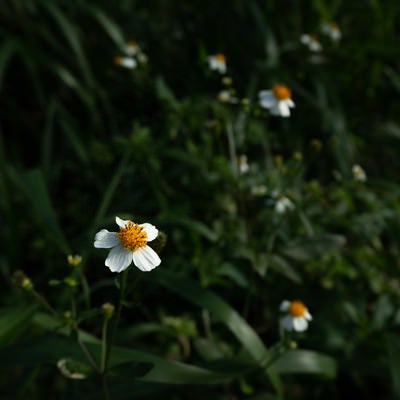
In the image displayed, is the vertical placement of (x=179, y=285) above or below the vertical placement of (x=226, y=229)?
below

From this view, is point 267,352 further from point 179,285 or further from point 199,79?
point 199,79

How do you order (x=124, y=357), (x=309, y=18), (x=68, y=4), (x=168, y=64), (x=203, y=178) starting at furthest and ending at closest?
1. (x=309, y=18)
2. (x=168, y=64)
3. (x=68, y=4)
4. (x=203, y=178)
5. (x=124, y=357)

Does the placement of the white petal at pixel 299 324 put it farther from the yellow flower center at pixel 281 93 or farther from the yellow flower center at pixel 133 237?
the yellow flower center at pixel 281 93

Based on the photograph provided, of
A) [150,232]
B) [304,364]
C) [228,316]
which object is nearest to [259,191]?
[228,316]

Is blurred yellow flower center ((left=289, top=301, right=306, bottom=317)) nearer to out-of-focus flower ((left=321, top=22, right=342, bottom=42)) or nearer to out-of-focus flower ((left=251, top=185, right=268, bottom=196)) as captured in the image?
out-of-focus flower ((left=251, top=185, right=268, bottom=196))

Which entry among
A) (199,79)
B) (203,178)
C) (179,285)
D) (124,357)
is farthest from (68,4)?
(124,357)

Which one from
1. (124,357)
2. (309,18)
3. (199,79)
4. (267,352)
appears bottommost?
(124,357)

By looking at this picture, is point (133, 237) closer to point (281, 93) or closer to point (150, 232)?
point (150, 232)
